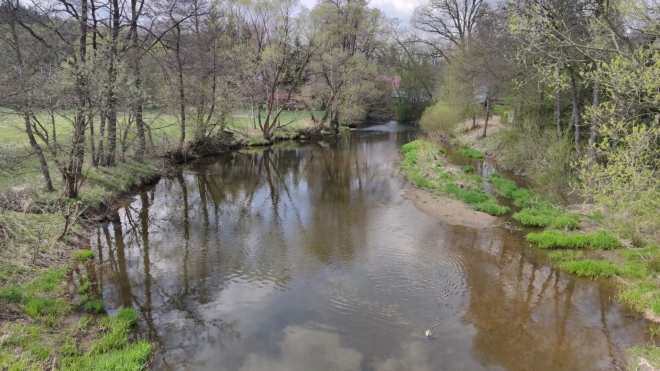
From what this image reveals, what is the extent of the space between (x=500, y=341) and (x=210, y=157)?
72.9 ft

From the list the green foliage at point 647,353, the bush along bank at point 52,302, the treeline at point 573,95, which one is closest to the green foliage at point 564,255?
the treeline at point 573,95

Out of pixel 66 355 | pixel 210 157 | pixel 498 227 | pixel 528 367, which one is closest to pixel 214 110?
pixel 210 157

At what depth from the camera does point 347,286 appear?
30.1ft

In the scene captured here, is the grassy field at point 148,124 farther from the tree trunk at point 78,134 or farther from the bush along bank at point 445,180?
the bush along bank at point 445,180

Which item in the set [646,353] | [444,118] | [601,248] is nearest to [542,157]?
[601,248]

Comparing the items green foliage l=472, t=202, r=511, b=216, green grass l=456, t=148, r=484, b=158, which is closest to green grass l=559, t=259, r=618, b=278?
green foliage l=472, t=202, r=511, b=216

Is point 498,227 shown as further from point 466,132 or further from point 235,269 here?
point 466,132

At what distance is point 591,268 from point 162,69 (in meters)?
19.5

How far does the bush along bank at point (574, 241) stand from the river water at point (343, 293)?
16.8 inches

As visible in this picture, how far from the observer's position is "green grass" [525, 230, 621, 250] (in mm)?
10875

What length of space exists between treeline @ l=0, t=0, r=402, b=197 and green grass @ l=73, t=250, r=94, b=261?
3.07 m

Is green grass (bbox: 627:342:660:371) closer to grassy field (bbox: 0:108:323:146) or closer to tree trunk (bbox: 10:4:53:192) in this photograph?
grassy field (bbox: 0:108:323:146)

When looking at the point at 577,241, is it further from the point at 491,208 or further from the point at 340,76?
the point at 340,76

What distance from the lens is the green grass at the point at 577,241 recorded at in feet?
35.7
